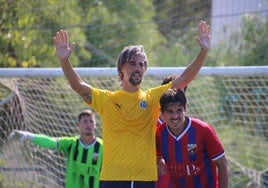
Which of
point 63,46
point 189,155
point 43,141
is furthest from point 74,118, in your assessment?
point 63,46

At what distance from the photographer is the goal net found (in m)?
9.31

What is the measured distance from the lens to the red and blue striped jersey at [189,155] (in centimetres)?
582

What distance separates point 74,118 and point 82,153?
1.88m

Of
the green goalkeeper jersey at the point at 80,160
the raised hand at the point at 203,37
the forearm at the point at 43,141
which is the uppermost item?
the raised hand at the point at 203,37

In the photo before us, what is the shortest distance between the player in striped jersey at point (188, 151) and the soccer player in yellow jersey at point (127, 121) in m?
0.26

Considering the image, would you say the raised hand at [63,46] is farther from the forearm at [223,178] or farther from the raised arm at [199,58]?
the forearm at [223,178]

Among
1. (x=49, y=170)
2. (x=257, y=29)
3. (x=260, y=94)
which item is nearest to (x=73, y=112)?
(x=49, y=170)

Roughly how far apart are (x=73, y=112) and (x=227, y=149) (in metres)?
1.83

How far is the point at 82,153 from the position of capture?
8.31 m

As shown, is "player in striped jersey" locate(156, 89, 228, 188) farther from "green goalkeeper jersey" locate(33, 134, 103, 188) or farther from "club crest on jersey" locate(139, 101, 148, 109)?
"green goalkeeper jersey" locate(33, 134, 103, 188)

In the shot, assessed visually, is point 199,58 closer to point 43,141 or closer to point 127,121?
point 127,121

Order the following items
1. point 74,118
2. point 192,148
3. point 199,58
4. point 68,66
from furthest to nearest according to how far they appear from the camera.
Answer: point 74,118 < point 192,148 < point 199,58 < point 68,66

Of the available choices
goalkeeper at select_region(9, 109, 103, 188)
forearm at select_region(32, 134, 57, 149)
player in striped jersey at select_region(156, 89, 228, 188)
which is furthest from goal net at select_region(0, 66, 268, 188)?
player in striped jersey at select_region(156, 89, 228, 188)

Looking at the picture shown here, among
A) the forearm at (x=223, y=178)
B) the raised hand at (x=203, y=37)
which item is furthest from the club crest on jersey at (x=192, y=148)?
the raised hand at (x=203, y=37)
